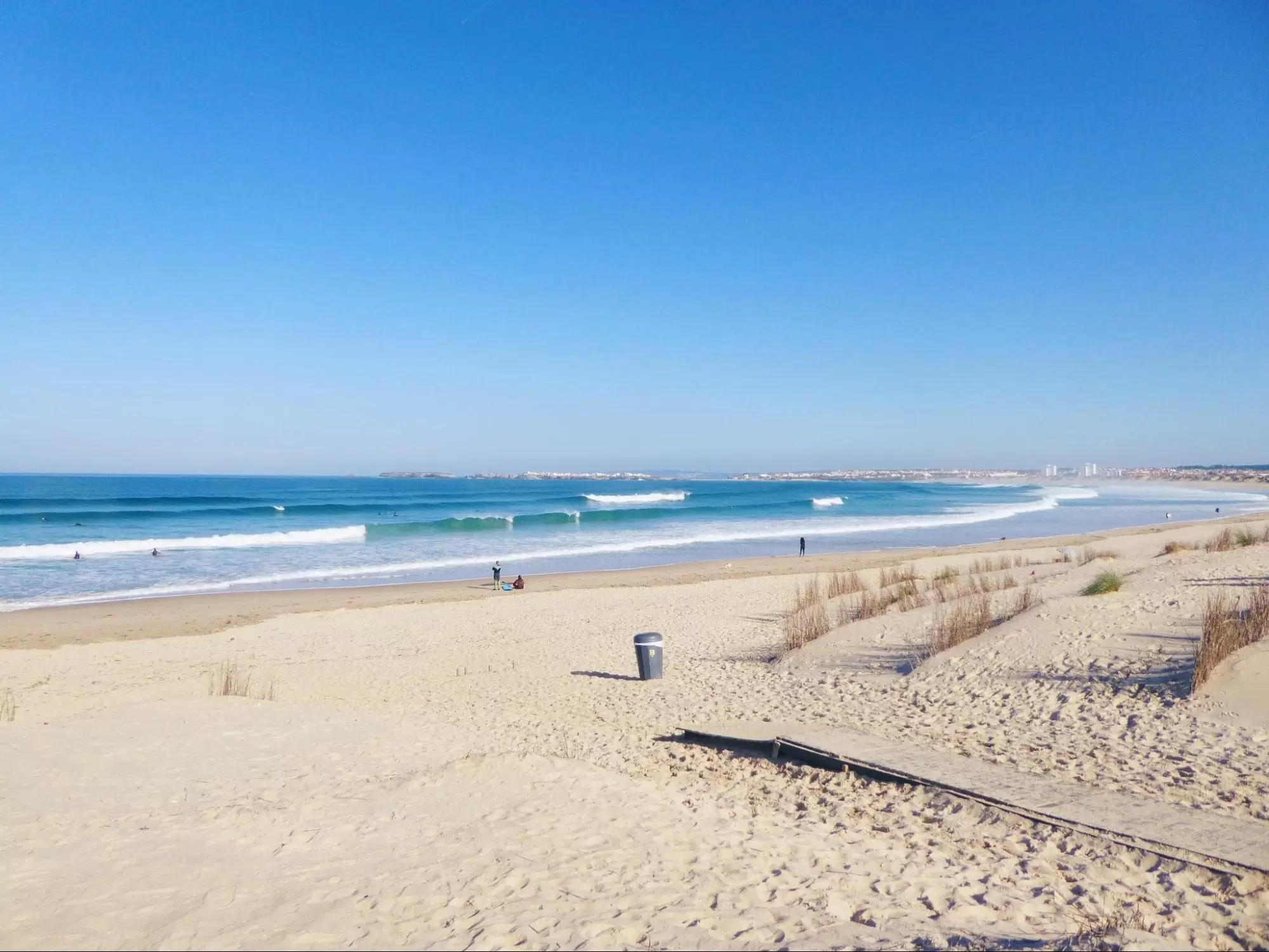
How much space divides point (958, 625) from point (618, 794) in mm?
6751

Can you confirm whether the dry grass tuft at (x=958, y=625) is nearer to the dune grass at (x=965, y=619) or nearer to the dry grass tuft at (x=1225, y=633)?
the dune grass at (x=965, y=619)

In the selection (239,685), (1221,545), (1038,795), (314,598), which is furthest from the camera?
(314,598)

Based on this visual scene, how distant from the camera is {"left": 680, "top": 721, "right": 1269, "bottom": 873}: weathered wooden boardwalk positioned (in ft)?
15.1

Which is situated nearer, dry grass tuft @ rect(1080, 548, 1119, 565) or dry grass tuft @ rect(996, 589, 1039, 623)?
dry grass tuft @ rect(996, 589, 1039, 623)

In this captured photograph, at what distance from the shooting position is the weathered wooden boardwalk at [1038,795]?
4.61 metres

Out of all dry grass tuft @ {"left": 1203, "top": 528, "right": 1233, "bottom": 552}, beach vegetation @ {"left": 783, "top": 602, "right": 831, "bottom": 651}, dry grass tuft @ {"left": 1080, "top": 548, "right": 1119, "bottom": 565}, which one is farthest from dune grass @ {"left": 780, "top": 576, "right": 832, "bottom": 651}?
dry grass tuft @ {"left": 1203, "top": 528, "right": 1233, "bottom": 552}

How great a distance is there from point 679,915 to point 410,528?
43057 mm

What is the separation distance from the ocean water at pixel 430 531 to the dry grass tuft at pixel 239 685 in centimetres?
1164

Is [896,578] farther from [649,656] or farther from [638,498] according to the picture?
[638,498]

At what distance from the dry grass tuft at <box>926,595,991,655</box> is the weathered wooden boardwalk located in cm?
387

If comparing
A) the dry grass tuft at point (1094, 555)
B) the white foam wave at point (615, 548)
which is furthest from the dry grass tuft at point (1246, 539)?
the white foam wave at point (615, 548)

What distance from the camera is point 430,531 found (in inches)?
1718

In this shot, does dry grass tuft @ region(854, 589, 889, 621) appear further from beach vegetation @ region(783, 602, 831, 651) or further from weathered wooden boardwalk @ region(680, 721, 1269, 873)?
weathered wooden boardwalk @ region(680, 721, 1269, 873)

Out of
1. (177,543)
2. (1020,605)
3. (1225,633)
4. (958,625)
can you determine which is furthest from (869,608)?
(177,543)
